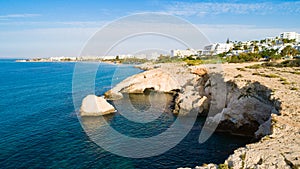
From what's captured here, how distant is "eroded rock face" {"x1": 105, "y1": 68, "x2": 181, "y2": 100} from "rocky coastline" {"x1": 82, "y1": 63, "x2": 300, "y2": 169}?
33 cm

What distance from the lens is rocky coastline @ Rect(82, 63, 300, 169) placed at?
1194 centimetres

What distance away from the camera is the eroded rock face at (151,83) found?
53.3 metres

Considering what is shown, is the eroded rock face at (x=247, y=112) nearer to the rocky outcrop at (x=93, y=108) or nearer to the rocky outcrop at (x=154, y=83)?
the rocky outcrop at (x=93, y=108)

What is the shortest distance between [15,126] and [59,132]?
22.4ft

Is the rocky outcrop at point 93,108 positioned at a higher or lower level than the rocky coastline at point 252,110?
lower

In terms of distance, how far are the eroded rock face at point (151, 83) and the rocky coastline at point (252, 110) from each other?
327 millimetres

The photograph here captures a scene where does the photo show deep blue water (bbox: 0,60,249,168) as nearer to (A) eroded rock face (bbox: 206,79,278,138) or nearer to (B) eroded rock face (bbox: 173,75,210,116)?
(A) eroded rock face (bbox: 206,79,278,138)

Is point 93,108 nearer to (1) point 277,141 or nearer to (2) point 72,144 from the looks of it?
(2) point 72,144

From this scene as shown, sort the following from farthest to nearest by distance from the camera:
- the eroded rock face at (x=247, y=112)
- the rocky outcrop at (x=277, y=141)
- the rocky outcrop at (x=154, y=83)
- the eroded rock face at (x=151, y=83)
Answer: the eroded rock face at (x=151, y=83)
the rocky outcrop at (x=154, y=83)
the eroded rock face at (x=247, y=112)
the rocky outcrop at (x=277, y=141)

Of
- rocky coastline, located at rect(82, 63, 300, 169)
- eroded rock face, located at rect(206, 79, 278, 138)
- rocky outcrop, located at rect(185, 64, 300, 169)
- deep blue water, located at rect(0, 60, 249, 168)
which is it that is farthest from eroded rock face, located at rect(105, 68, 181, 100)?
rocky outcrop, located at rect(185, 64, 300, 169)

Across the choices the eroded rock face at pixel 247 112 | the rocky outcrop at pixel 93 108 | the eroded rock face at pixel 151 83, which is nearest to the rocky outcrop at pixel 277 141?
the eroded rock face at pixel 247 112

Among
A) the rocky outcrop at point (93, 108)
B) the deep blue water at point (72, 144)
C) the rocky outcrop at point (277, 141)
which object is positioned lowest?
the deep blue water at point (72, 144)

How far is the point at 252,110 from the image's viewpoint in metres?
24.7

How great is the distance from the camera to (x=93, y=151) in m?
22.0
